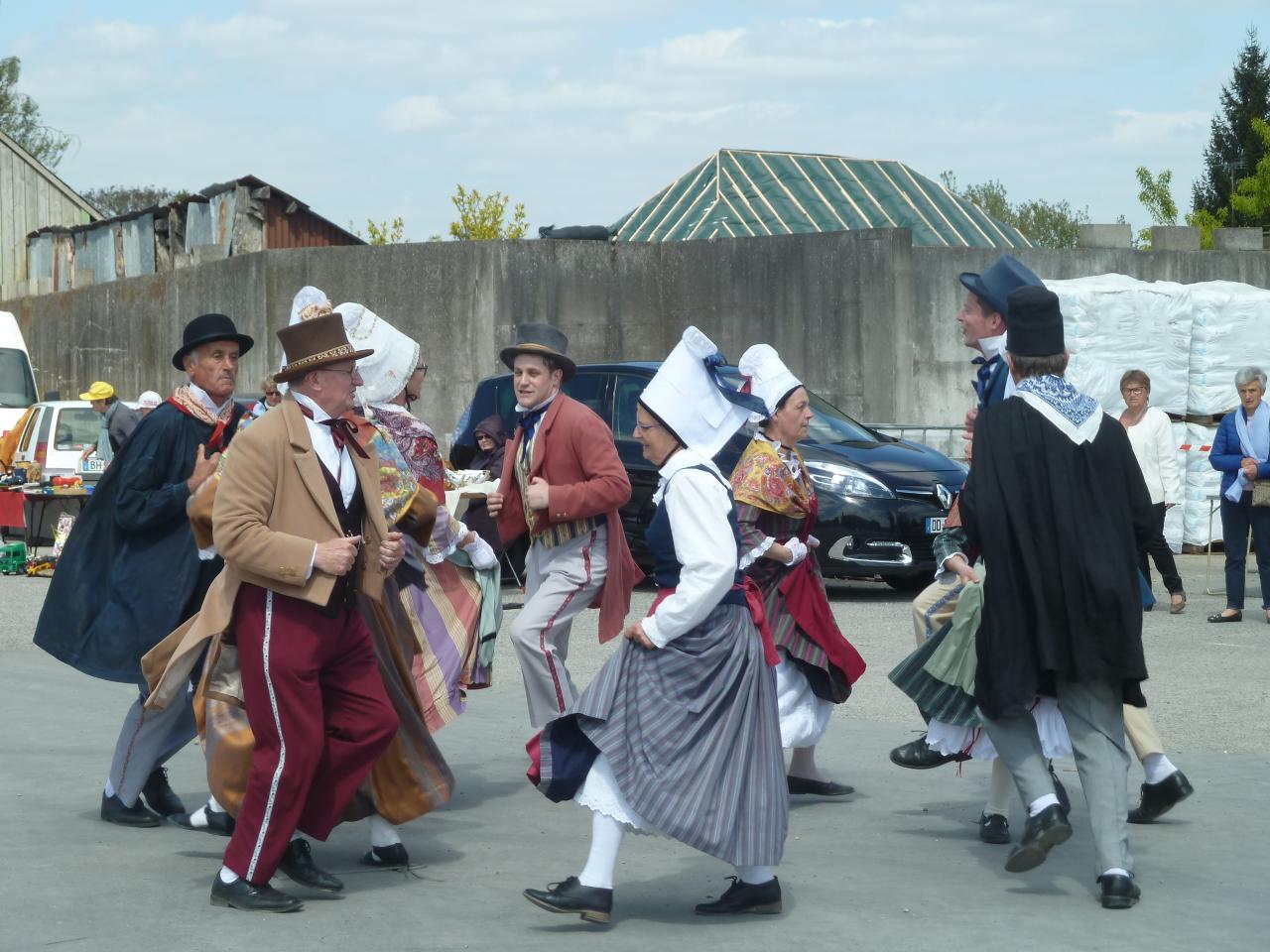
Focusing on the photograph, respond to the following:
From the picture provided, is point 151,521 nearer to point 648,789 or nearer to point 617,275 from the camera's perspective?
point 648,789

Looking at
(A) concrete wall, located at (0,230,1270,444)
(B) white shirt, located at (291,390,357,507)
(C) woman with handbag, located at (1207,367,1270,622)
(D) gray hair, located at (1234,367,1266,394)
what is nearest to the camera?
(B) white shirt, located at (291,390,357,507)

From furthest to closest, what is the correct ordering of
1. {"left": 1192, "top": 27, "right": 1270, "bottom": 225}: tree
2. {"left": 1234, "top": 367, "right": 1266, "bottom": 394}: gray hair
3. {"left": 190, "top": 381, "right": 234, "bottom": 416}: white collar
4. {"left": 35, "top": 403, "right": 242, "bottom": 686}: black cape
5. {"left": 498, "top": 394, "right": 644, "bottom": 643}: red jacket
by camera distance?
{"left": 1192, "top": 27, "right": 1270, "bottom": 225}: tree < {"left": 1234, "top": 367, "right": 1266, "bottom": 394}: gray hair < {"left": 498, "top": 394, "right": 644, "bottom": 643}: red jacket < {"left": 190, "top": 381, "right": 234, "bottom": 416}: white collar < {"left": 35, "top": 403, "right": 242, "bottom": 686}: black cape

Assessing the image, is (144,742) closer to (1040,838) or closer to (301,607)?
(301,607)

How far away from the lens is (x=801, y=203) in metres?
36.0

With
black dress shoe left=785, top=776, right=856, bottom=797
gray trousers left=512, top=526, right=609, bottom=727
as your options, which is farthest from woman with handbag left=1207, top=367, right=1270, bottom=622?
gray trousers left=512, top=526, right=609, bottom=727

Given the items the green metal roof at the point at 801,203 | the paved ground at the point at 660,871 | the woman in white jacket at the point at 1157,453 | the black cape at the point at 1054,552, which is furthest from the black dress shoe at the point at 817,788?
the green metal roof at the point at 801,203

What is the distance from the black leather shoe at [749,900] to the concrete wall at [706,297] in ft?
46.0

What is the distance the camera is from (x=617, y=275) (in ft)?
66.2

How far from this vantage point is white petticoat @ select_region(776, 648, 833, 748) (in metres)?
6.74

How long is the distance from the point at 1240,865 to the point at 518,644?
9.14 ft

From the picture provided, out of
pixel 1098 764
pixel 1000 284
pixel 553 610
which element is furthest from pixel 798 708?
pixel 1000 284

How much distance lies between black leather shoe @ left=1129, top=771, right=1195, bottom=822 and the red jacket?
2.10 m

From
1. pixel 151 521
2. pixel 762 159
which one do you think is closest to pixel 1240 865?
pixel 151 521

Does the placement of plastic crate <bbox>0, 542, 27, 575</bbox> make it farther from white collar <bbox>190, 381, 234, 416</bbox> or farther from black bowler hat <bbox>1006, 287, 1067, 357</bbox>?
black bowler hat <bbox>1006, 287, 1067, 357</bbox>
